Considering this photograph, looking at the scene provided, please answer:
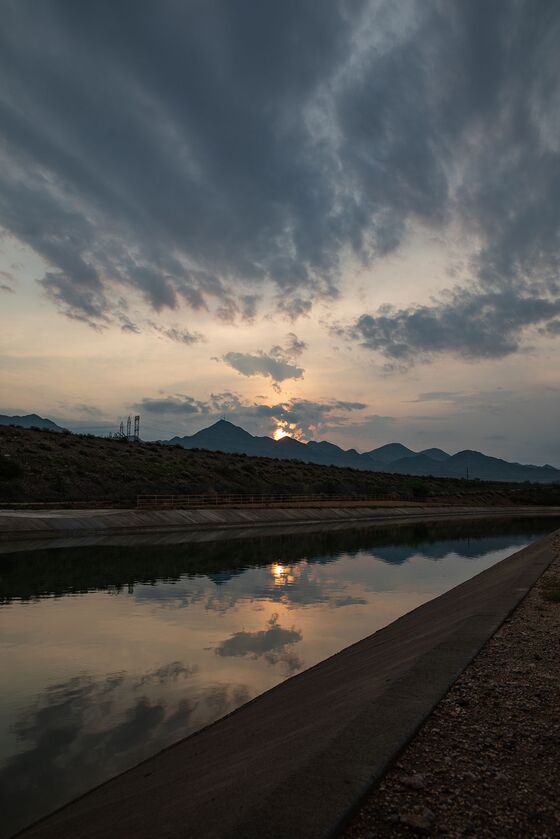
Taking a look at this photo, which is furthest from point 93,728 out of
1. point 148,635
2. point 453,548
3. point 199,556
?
point 453,548

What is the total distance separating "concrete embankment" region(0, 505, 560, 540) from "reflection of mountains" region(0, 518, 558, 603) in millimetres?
6431

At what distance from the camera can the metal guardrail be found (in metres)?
62.2

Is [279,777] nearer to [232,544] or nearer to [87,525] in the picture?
[232,544]

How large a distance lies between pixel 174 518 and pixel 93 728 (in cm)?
4499

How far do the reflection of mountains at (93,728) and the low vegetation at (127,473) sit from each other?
49.6 m

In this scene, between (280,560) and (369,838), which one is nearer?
(369,838)

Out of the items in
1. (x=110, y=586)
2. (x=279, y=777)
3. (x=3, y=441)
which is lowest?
(x=110, y=586)

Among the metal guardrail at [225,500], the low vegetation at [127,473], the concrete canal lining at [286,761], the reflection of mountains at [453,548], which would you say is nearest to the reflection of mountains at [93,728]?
the concrete canal lining at [286,761]

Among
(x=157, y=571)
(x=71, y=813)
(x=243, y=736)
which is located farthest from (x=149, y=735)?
(x=157, y=571)

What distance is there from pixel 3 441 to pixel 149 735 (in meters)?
73.5

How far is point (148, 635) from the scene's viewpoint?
1845 cm

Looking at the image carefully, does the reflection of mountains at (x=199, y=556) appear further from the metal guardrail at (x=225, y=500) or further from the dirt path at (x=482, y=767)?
the dirt path at (x=482, y=767)

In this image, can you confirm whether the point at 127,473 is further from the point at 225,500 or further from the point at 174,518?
→ the point at 174,518

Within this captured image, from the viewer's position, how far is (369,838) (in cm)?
565
